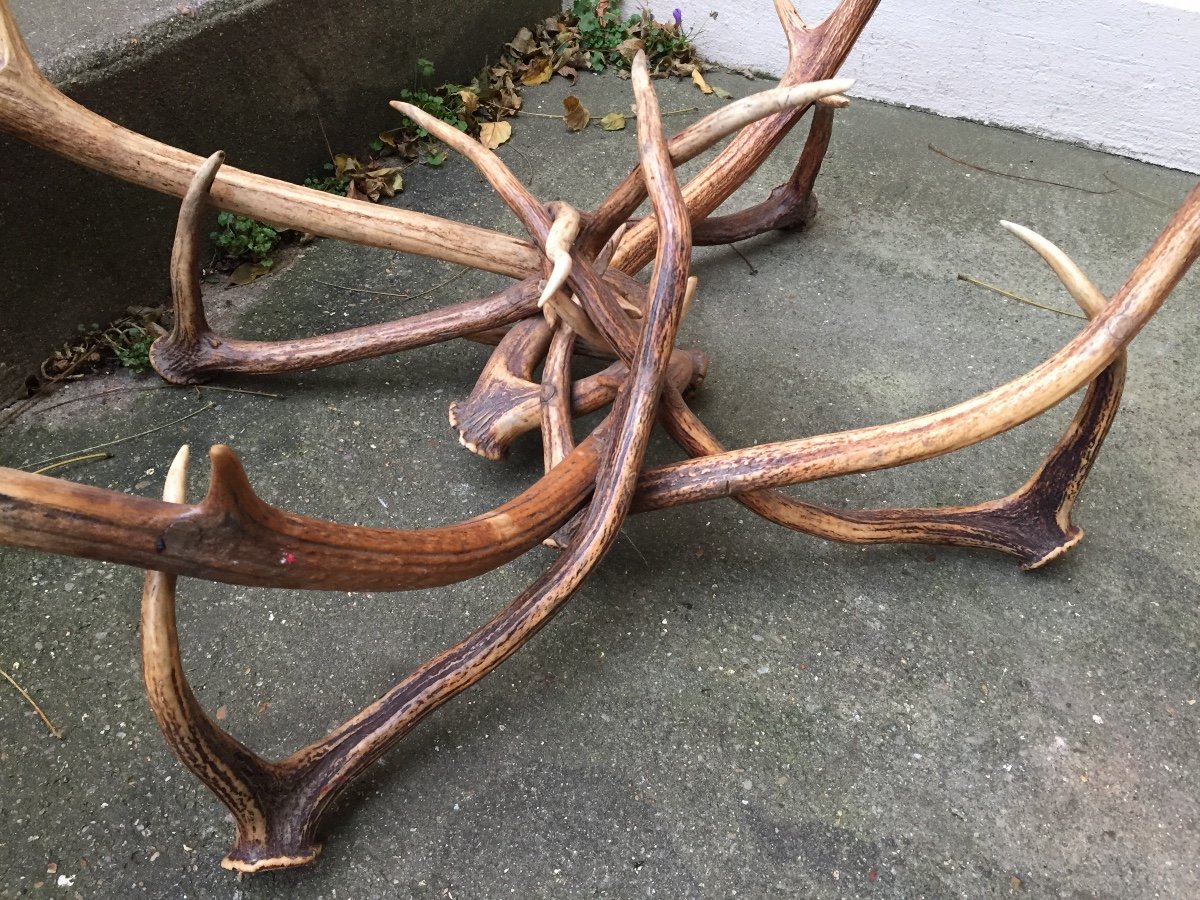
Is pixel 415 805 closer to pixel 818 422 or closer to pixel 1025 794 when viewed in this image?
pixel 1025 794

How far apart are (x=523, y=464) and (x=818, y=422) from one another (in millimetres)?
775

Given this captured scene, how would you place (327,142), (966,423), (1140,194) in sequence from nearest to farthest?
(966,423) → (327,142) → (1140,194)

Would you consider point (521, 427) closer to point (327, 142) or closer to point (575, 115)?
point (327, 142)

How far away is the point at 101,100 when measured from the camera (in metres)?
2.11

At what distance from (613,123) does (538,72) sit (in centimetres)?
46

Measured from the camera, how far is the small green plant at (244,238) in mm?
2529

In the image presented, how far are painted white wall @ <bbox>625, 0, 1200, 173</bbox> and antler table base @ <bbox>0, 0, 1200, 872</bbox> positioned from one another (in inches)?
51.0

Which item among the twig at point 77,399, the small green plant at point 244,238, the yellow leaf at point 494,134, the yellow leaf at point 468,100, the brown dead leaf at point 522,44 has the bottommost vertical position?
the twig at point 77,399

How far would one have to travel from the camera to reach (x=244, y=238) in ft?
8.36

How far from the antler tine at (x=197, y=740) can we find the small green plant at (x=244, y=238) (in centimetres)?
155

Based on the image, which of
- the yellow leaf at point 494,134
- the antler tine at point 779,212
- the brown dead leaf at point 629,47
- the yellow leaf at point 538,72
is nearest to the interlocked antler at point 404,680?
the antler tine at point 779,212

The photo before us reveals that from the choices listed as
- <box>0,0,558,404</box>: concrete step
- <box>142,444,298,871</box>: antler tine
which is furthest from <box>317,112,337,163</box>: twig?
<box>142,444,298,871</box>: antler tine

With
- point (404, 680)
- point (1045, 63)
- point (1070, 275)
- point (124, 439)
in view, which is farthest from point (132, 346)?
point (1045, 63)

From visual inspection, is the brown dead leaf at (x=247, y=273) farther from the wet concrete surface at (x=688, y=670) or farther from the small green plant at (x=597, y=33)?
the small green plant at (x=597, y=33)
